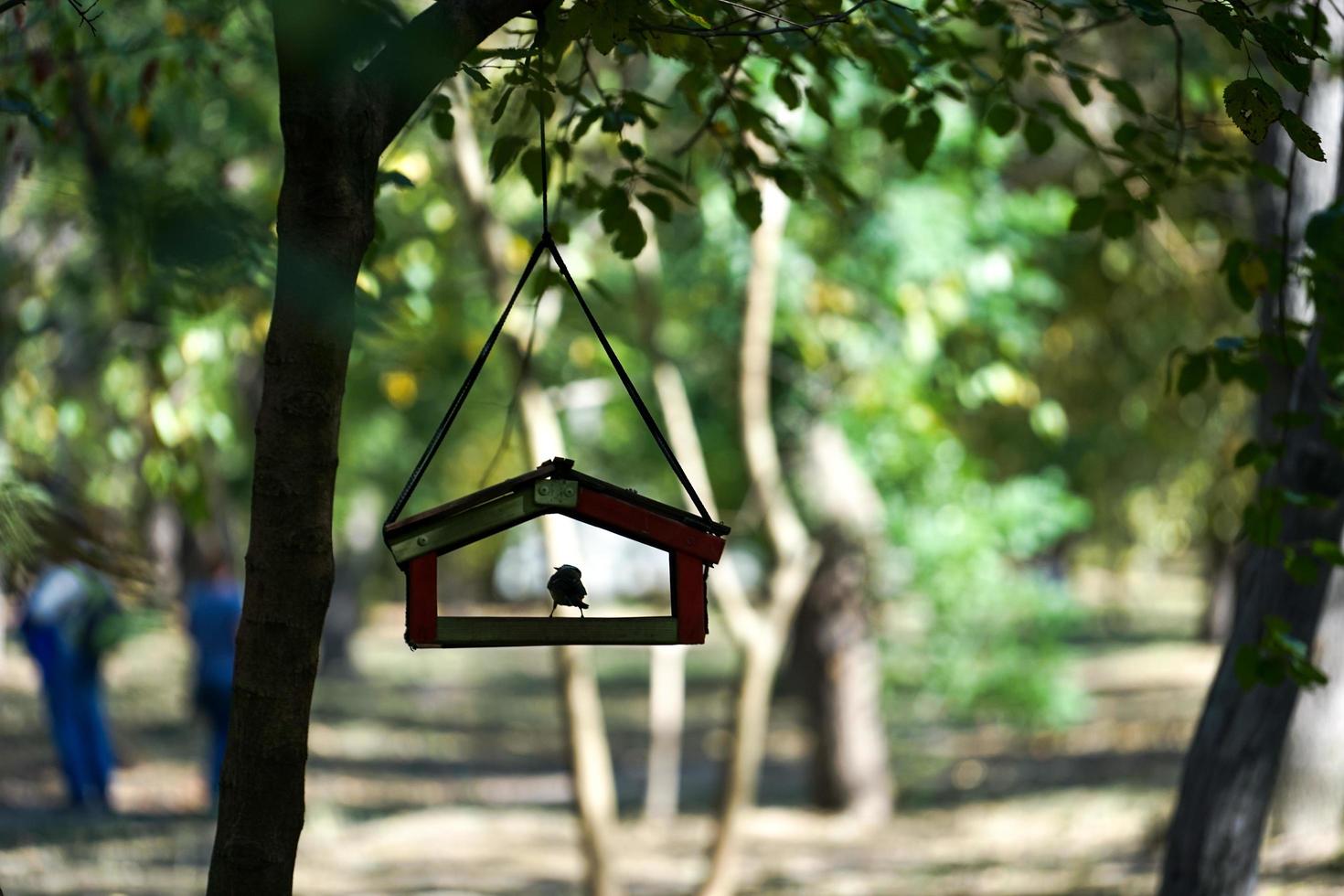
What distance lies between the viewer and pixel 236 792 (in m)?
2.52

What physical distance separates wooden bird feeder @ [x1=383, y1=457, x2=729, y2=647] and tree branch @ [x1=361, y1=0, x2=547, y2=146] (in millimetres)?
627

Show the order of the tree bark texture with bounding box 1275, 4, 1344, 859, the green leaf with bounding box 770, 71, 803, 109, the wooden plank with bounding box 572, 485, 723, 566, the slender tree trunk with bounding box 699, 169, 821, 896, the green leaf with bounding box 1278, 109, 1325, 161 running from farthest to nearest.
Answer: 1. the tree bark texture with bounding box 1275, 4, 1344, 859
2. the slender tree trunk with bounding box 699, 169, 821, 896
3. the green leaf with bounding box 770, 71, 803, 109
4. the wooden plank with bounding box 572, 485, 723, 566
5. the green leaf with bounding box 1278, 109, 1325, 161

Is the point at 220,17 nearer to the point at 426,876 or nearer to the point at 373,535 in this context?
the point at 426,876

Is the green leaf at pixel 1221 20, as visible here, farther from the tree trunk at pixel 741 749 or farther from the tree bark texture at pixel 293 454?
the tree trunk at pixel 741 749

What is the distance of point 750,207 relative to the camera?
12.1 feet

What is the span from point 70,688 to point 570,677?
542cm

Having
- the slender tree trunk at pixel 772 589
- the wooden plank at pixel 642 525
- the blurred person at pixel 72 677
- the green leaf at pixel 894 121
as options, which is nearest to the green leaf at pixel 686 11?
the wooden plank at pixel 642 525

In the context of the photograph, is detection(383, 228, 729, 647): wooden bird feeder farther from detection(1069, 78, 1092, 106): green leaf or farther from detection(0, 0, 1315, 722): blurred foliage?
detection(1069, 78, 1092, 106): green leaf

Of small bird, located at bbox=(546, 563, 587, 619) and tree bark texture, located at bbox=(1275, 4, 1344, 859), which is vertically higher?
A: small bird, located at bbox=(546, 563, 587, 619)

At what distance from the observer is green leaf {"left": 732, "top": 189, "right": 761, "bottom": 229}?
145 inches

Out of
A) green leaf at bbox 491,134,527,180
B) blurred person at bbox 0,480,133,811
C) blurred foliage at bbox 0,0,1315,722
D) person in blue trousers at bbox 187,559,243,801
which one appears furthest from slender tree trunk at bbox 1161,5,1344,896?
person in blue trousers at bbox 187,559,243,801

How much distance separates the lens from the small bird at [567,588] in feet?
9.02

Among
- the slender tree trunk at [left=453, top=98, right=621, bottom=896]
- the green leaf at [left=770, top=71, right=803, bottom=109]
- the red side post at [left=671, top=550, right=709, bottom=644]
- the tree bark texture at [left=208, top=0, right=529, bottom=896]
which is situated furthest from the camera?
the slender tree trunk at [left=453, top=98, right=621, bottom=896]

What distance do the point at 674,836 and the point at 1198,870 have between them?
22.8ft
